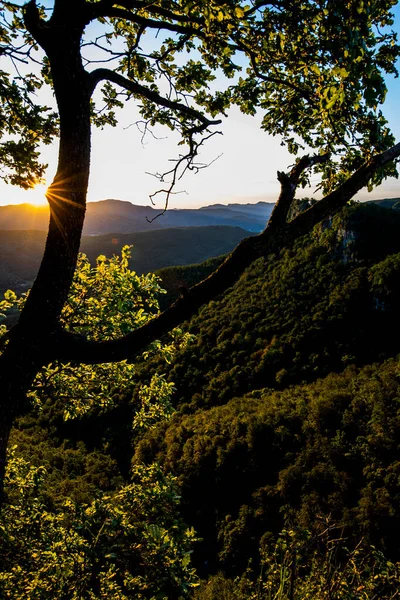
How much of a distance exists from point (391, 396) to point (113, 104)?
31.8 metres

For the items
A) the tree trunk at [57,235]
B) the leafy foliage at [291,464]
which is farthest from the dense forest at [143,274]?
the leafy foliage at [291,464]

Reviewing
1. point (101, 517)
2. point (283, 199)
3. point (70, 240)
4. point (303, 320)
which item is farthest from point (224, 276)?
point (303, 320)

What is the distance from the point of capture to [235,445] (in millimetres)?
31516

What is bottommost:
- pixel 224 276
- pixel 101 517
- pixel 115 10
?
pixel 101 517

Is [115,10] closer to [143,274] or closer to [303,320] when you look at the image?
[143,274]

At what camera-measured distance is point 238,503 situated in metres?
28.2

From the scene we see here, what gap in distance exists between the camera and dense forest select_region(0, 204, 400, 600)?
4625mm

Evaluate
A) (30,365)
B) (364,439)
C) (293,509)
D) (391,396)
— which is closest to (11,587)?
(30,365)

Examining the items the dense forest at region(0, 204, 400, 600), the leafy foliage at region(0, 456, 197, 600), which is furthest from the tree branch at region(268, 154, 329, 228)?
the leafy foliage at region(0, 456, 197, 600)

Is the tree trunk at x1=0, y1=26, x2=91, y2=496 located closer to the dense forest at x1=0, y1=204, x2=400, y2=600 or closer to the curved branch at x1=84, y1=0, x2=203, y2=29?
the curved branch at x1=84, y1=0, x2=203, y2=29

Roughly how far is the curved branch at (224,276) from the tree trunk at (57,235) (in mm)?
241

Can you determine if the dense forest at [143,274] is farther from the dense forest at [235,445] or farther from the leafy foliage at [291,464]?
the leafy foliage at [291,464]

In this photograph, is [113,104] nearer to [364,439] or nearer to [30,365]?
[30,365]

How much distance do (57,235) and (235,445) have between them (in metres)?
32.5
